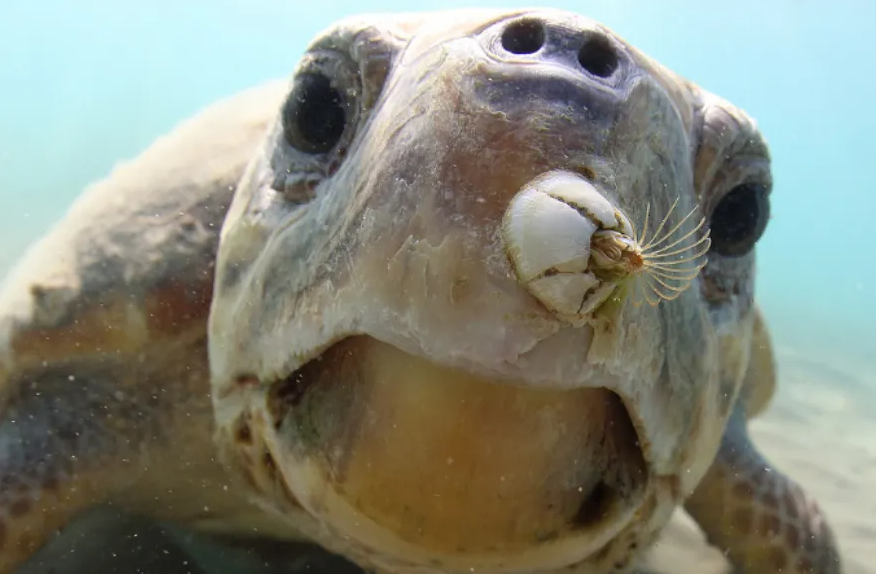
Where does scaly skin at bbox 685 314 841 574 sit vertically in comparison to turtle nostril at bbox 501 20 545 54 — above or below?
below

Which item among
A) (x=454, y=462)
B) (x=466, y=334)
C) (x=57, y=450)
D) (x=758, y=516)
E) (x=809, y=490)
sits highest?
(x=466, y=334)

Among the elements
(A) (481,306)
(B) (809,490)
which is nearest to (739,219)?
(A) (481,306)

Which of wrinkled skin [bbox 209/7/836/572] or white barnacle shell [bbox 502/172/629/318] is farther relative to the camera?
wrinkled skin [bbox 209/7/836/572]

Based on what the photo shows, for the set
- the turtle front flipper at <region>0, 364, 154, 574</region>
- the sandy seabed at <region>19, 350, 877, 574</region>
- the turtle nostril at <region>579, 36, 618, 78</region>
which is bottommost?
the sandy seabed at <region>19, 350, 877, 574</region>

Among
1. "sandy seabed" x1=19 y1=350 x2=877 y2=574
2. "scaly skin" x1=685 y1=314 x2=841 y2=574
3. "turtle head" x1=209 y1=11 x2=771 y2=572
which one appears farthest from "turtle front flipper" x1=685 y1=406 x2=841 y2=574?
"turtle head" x1=209 y1=11 x2=771 y2=572

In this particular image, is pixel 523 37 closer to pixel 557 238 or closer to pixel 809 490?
pixel 557 238

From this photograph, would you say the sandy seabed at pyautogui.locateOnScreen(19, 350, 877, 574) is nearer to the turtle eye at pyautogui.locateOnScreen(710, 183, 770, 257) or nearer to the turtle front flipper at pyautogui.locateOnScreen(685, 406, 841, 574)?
the turtle front flipper at pyautogui.locateOnScreen(685, 406, 841, 574)

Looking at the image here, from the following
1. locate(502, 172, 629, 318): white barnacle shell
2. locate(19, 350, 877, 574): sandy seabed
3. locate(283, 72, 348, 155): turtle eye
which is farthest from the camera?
A: locate(19, 350, 877, 574): sandy seabed
